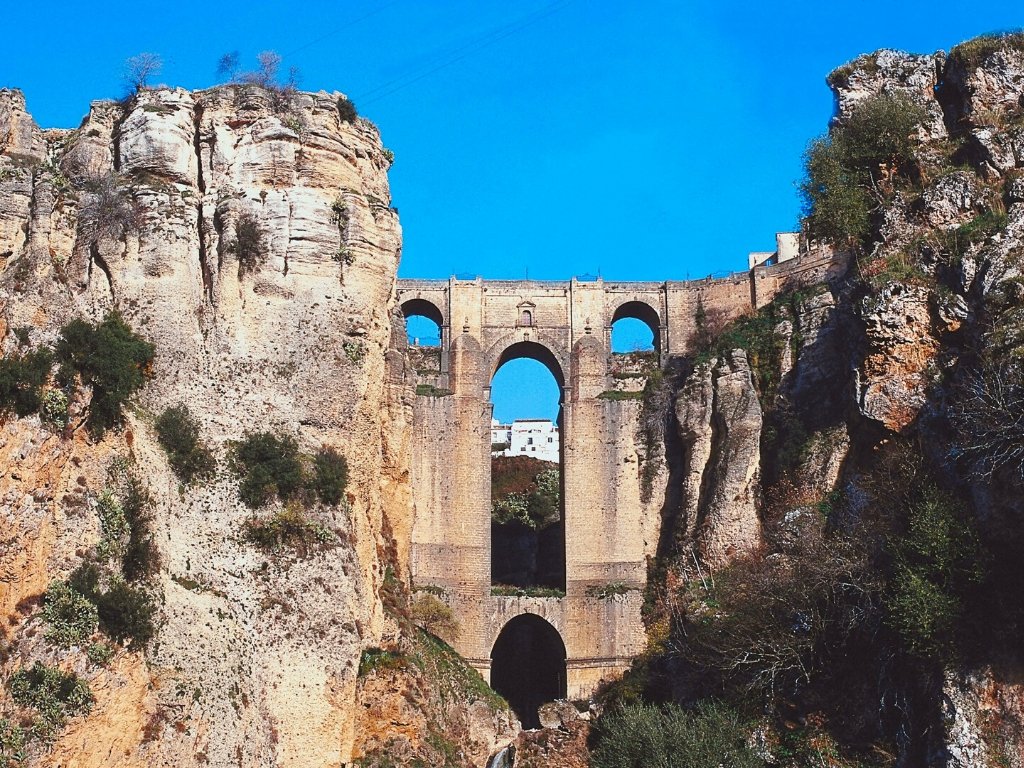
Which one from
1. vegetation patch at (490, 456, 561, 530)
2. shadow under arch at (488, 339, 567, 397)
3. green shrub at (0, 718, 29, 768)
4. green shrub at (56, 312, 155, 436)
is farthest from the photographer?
vegetation patch at (490, 456, 561, 530)

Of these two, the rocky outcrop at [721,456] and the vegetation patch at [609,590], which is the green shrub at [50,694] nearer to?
the rocky outcrop at [721,456]

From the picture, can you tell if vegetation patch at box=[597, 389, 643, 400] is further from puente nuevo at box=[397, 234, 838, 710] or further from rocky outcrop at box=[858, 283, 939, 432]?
rocky outcrop at box=[858, 283, 939, 432]

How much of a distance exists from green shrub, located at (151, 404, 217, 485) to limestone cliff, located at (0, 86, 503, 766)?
260mm

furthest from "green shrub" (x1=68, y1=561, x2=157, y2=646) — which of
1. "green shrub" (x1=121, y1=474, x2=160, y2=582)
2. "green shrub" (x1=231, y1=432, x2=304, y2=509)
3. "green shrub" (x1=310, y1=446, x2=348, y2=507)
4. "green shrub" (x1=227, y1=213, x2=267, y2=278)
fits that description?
"green shrub" (x1=227, y1=213, x2=267, y2=278)

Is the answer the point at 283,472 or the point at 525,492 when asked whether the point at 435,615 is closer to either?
the point at 525,492

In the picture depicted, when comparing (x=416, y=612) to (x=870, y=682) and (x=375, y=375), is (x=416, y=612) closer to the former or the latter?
(x=375, y=375)

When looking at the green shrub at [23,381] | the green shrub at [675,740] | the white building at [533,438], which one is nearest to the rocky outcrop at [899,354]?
the green shrub at [675,740]

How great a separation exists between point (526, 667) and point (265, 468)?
933 inches

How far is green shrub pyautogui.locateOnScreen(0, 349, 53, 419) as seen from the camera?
19109mm

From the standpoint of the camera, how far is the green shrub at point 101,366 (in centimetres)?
2033

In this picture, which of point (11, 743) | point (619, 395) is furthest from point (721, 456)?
point (11, 743)

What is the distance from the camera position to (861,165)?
29703 millimetres

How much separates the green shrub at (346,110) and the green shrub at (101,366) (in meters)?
7.31

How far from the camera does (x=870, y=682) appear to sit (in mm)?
23828
